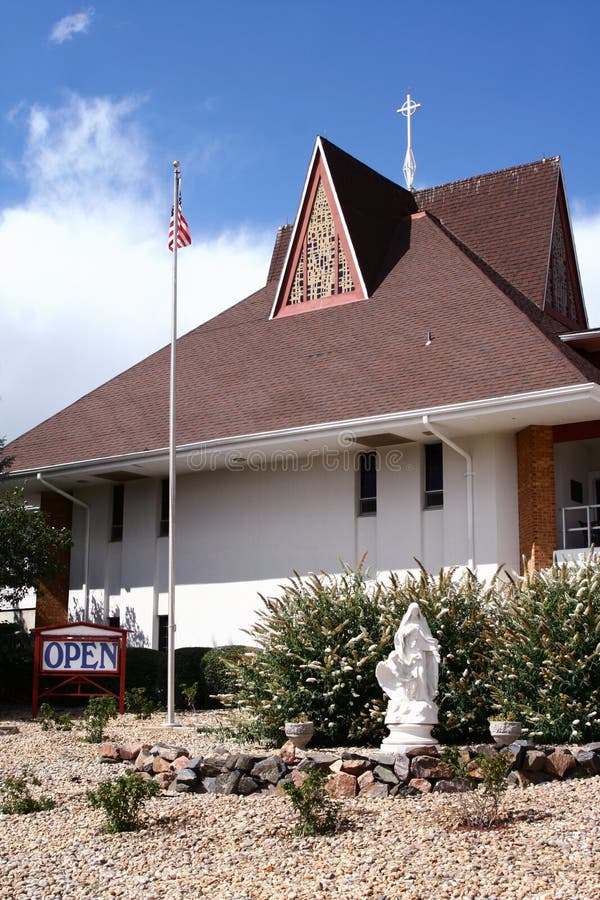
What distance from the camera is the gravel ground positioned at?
7414 millimetres

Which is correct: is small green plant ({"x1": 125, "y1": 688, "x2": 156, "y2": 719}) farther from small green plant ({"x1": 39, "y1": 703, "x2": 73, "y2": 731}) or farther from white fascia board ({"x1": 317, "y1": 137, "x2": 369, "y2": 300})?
A: white fascia board ({"x1": 317, "y1": 137, "x2": 369, "y2": 300})

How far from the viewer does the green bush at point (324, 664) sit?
44.1ft

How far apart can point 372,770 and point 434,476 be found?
32.5 ft

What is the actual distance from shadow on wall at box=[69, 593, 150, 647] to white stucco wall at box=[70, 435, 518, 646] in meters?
0.03

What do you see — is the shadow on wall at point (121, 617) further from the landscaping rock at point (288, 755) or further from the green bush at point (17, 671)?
the landscaping rock at point (288, 755)

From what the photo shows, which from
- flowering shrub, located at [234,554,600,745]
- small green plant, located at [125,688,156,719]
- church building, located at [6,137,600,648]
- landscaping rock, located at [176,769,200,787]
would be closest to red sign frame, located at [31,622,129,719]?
small green plant, located at [125,688,156,719]

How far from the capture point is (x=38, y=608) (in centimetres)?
2488

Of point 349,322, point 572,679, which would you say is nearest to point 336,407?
point 349,322

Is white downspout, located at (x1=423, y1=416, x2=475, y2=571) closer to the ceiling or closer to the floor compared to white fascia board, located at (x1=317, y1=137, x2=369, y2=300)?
closer to the floor

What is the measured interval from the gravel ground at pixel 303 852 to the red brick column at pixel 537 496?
806cm

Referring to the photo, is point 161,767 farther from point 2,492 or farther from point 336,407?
point 2,492

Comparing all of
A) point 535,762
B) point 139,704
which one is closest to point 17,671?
point 139,704

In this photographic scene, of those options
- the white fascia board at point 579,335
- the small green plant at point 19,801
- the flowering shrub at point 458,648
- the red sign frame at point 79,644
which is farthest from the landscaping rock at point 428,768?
the white fascia board at point 579,335

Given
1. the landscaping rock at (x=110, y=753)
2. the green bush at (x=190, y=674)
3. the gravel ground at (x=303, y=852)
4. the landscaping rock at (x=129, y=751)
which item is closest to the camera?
the gravel ground at (x=303, y=852)
